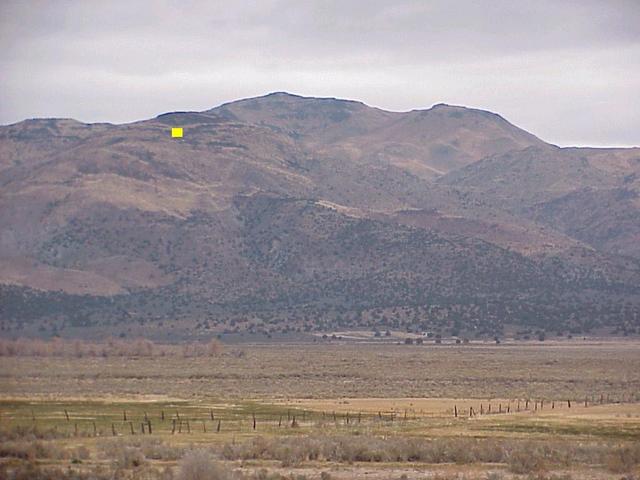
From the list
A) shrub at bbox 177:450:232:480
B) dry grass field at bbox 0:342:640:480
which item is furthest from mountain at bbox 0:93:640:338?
shrub at bbox 177:450:232:480

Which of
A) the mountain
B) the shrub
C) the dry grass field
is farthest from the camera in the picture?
the mountain

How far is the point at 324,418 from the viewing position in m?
52.3

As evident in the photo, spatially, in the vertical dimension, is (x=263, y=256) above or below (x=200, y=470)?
above

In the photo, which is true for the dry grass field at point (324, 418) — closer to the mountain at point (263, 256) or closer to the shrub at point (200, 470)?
the shrub at point (200, 470)

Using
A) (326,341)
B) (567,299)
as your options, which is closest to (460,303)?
(567,299)

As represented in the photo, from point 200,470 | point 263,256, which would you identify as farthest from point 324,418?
point 263,256

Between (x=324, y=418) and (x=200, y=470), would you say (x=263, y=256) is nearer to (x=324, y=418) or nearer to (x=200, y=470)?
(x=324, y=418)

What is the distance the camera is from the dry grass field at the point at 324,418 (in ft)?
118

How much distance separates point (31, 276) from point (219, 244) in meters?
31.5

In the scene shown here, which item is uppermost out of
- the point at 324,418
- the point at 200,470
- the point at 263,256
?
the point at 263,256

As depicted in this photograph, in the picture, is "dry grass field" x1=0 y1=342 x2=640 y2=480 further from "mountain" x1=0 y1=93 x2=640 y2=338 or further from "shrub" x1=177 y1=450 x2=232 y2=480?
"mountain" x1=0 y1=93 x2=640 y2=338

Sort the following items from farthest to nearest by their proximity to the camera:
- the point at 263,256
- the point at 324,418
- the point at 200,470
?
the point at 263,256 → the point at 324,418 → the point at 200,470

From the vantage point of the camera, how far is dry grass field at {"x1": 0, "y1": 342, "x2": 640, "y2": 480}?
3609 centimetres

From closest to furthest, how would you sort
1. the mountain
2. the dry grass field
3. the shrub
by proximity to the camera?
the shrub
the dry grass field
the mountain
